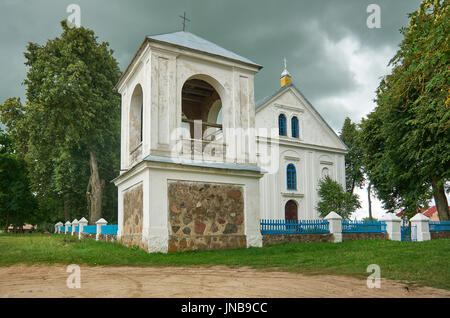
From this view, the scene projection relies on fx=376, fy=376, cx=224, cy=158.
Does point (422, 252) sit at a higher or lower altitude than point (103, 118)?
lower

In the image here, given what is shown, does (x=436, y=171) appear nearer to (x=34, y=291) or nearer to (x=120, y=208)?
(x=120, y=208)

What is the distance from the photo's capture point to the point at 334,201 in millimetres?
23094

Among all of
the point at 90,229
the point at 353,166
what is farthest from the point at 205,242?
the point at 353,166

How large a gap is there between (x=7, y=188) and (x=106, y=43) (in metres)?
15.3

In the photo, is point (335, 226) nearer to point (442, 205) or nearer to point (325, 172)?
point (442, 205)

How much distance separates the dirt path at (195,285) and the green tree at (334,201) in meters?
16.2

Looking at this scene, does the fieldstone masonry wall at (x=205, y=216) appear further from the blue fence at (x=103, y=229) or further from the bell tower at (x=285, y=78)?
the bell tower at (x=285, y=78)

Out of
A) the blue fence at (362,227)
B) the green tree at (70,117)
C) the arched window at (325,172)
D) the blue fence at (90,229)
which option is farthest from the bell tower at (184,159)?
the arched window at (325,172)

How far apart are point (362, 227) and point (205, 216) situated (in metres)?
7.90

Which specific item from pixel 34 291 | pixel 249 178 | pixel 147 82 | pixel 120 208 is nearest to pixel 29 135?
pixel 120 208

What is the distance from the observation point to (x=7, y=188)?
3194 centimetres

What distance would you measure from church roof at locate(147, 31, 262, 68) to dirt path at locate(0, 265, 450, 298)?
7.51 metres

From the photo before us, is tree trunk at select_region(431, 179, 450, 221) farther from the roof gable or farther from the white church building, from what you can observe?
the white church building
